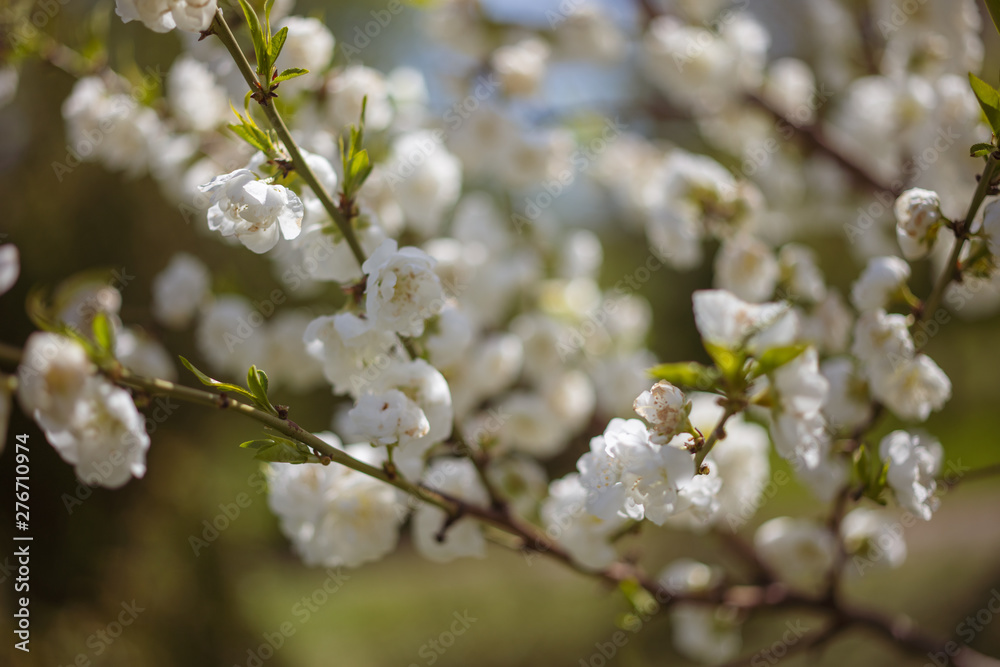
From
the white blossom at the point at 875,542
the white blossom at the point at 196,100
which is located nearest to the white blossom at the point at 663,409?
the white blossom at the point at 875,542

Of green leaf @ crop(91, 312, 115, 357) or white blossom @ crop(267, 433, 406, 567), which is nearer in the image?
green leaf @ crop(91, 312, 115, 357)

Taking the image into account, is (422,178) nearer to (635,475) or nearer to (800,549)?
(635,475)

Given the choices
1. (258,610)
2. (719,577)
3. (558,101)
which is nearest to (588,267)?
(558,101)

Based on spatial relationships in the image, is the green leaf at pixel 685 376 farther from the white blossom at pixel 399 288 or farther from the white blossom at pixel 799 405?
the white blossom at pixel 399 288

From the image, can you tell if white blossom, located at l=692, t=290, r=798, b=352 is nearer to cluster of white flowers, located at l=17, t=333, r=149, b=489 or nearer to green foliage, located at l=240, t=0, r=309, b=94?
green foliage, located at l=240, t=0, r=309, b=94

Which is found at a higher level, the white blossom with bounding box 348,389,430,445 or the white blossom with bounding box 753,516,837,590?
the white blossom with bounding box 348,389,430,445

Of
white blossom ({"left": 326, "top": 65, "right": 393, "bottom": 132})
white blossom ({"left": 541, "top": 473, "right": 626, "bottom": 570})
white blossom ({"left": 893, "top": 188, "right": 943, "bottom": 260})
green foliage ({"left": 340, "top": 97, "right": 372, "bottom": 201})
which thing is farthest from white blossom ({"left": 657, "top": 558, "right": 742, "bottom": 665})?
white blossom ({"left": 326, "top": 65, "right": 393, "bottom": 132})
